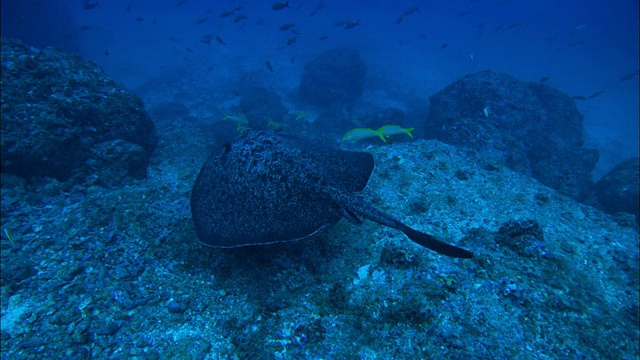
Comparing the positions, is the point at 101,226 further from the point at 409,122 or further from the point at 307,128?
the point at 409,122

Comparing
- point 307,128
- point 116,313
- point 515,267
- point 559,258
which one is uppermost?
point 116,313

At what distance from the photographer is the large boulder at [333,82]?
18141mm

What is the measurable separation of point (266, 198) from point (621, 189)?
10345 millimetres

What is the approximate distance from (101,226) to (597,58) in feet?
263

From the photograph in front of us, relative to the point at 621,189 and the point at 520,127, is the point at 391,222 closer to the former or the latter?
the point at 621,189

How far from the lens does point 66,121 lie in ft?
17.7

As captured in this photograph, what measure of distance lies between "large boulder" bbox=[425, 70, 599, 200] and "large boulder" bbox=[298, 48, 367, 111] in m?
7.13

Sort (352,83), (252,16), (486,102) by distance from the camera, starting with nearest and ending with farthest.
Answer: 1. (486,102)
2. (352,83)
3. (252,16)

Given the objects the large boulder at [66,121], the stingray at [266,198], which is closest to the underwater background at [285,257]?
the large boulder at [66,121]

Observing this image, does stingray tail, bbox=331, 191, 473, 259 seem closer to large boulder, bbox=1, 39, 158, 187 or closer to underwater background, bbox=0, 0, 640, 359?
underwater background, bbox=0, 0, 640, 359

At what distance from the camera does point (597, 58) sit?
5231cm

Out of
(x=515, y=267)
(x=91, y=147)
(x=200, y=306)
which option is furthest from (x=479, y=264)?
(x=91, y=147)

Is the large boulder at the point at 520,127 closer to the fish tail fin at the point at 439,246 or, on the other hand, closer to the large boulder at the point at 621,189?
the large boulder at the point at 621,189

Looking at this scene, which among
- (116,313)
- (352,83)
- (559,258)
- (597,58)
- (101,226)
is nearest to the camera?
(116,313)
